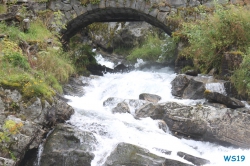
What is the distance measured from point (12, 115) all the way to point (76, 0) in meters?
8.14

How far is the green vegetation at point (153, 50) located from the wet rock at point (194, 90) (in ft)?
22.2

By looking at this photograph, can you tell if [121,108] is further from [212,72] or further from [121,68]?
[121,68]

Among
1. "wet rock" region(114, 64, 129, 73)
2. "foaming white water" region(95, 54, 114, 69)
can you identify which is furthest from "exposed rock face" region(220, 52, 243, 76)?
"foaming white water" region(95, 54, 114, 69)

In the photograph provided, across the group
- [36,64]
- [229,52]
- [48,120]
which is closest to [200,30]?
[229,52]

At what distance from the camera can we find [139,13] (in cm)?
1264

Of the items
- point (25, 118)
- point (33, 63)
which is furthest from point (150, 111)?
point (33, 63)

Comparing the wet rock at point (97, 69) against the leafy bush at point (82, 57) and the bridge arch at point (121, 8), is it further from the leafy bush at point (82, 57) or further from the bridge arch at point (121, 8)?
the bridge arch at point (121, 8)

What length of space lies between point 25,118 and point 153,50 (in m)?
12.6

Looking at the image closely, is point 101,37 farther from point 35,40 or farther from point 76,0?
point 35,40

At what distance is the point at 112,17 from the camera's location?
45.5 feet

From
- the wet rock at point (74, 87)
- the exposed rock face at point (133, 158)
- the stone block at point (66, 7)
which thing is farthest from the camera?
the stone block at point (66, 7)

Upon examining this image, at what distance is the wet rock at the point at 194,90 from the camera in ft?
27.0

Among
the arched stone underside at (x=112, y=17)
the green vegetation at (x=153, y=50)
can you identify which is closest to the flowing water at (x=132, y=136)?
the arched stone underside at (x=112, y=17)

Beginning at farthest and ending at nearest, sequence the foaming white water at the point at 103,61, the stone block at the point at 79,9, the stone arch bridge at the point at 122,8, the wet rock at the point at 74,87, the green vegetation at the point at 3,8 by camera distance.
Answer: the foaming white water at the point at 103,61 < the stone block at the point at 79,9 < the stone arch bridge at the point at 122,8 < the green vegetation at the point at 3,8 < the wet rock at the point at 74,87
